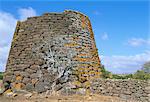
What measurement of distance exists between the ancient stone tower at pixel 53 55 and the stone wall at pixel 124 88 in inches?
20.1

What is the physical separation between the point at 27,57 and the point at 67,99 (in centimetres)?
307

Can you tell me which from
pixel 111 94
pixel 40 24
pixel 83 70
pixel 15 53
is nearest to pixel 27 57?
pixel 15 53

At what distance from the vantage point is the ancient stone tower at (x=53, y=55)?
37.2 ft

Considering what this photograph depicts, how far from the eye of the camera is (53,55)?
11.7m

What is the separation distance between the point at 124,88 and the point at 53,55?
3484 millimetres

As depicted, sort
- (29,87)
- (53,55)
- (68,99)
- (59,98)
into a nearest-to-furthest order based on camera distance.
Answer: (68,99)
(59,98)
(29,87)
(53,55)

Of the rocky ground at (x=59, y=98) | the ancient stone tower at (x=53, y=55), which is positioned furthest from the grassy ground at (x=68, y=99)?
the ancient stone tower at (x=53, y=55)

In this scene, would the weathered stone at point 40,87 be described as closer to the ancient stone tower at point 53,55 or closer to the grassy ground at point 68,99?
the ancient stone tower at point 53,55

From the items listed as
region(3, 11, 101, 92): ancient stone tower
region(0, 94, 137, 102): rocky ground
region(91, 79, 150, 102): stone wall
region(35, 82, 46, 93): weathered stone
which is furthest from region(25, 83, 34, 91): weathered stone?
region(91, 79, 150, 102): stone wall

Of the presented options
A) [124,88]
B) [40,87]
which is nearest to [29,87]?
[40,87]

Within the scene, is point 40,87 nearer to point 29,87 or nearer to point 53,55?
point 29,87

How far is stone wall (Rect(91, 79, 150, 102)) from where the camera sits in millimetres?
10422

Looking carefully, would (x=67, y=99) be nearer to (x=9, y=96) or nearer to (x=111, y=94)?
(x=111, y=94)

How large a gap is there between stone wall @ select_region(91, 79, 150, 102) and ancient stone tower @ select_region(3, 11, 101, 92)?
20.1 inches
